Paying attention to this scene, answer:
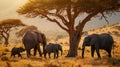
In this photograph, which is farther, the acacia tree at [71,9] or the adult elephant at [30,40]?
the adult elephant at [30,40]

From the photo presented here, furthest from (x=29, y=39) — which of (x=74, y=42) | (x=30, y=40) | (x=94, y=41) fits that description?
(x=94, y=41)

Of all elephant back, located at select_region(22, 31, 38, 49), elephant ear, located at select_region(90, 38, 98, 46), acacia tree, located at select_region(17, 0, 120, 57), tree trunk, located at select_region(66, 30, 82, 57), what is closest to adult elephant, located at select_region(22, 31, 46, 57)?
elephant back, located at select_region(22, 31, 38, 49)

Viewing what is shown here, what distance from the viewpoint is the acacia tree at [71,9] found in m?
22.4

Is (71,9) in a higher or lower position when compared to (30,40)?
higher

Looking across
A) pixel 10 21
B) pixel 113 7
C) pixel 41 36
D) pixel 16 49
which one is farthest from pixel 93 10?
pixel 10 21

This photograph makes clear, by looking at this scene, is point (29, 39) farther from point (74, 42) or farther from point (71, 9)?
point (71, 9)

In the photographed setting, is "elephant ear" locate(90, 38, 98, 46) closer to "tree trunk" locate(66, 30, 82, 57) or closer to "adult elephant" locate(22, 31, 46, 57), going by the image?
"tree trunk" locate(66, 30, 82, 57)

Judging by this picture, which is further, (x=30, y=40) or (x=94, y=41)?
(x=30, y=40)

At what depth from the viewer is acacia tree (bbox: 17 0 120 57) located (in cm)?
2238

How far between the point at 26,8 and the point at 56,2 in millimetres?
2941

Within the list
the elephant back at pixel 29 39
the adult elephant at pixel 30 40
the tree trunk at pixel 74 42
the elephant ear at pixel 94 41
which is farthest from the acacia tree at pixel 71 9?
the elephant ear at pixel 94 41

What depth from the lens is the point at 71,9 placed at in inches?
1024

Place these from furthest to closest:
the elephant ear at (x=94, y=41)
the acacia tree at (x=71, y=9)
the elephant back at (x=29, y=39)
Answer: the elephant back at (x=29, y=39), the acacia tree at (x=71, y=9), the elephant ear at (x=94, y=41)

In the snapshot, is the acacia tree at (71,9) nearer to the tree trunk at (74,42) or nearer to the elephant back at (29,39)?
the tree trunk at (74,42)
